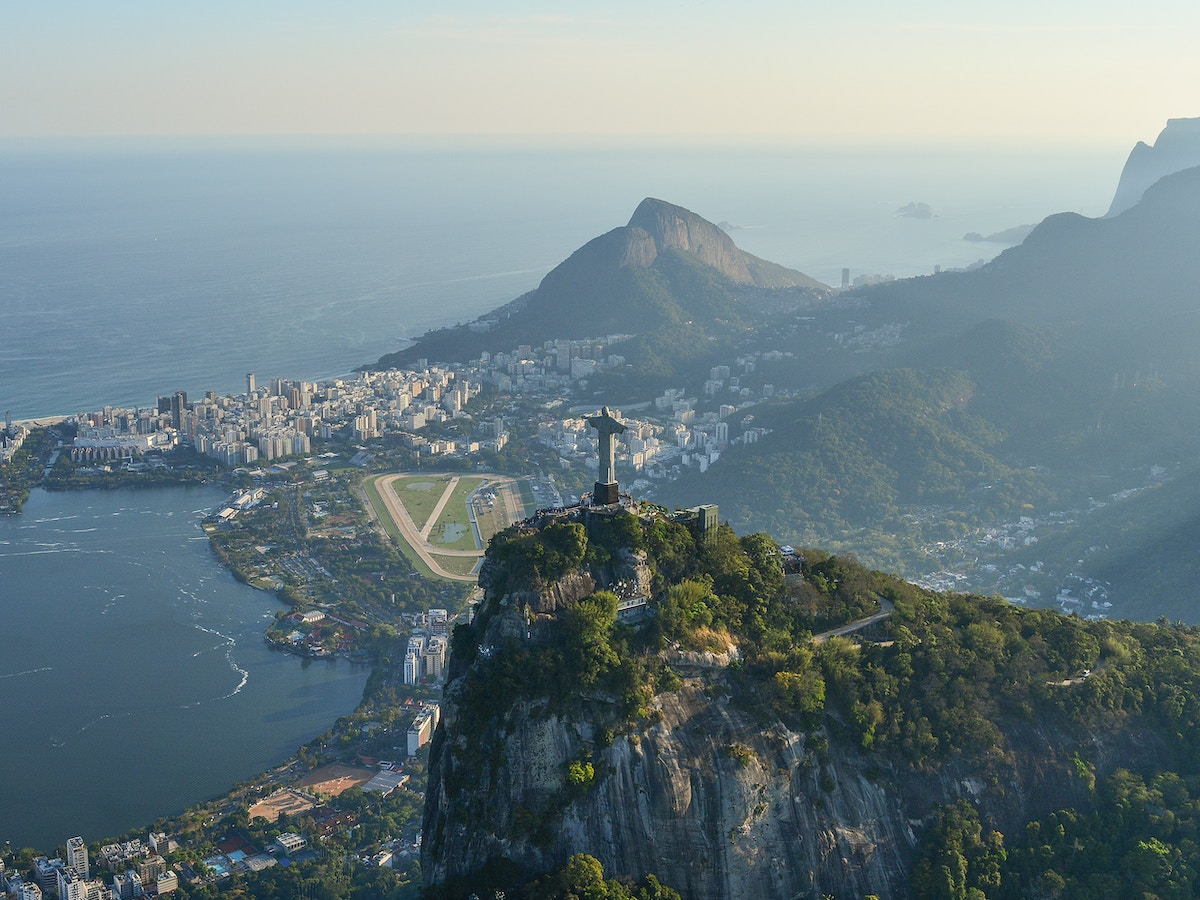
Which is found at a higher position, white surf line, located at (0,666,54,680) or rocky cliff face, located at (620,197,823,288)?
rocky cliff face, located at (620,197,823,288)

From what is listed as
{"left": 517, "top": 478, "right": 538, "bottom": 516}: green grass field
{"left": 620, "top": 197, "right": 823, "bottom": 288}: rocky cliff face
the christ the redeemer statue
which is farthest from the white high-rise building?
{"left": 620, "top": 197, "right": 823, "bottom": 288}: rocky cliff face

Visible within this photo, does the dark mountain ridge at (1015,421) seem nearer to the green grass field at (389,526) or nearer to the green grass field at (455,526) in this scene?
the green grass field at (455,526)

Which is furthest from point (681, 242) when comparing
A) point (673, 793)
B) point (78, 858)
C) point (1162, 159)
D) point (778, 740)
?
point (673, 793)

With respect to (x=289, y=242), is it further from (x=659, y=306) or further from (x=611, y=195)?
(x=611, y=195)

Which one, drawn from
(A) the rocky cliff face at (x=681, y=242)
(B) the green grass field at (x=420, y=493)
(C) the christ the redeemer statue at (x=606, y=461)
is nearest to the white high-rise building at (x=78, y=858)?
(C) the christ the redeemer statue at (x=606, y=461)

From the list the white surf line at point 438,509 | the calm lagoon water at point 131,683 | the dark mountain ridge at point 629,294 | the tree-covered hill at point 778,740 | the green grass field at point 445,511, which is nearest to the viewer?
the tree-covered hill at point 778,740

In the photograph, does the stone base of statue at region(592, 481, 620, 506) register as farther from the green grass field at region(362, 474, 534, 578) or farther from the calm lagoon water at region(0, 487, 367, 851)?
the green grass field at region(362, 474, 534, 578)
